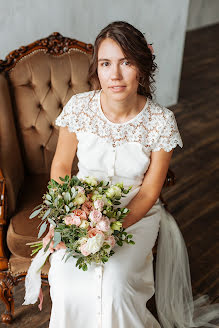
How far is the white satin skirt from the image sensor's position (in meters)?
1.75

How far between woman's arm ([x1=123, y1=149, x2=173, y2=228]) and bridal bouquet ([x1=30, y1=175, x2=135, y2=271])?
1.04 ft

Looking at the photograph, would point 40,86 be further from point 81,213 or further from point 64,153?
point 81,213

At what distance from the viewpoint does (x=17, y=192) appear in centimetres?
230

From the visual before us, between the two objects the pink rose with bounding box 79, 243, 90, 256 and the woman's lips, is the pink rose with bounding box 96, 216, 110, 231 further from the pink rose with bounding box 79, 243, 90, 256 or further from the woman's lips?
the woman's lips

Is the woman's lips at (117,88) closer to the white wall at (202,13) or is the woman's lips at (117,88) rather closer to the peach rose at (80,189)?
the peach rose at (80,189)

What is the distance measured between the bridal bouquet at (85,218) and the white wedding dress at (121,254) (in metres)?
0.14

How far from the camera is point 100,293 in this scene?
174 cm

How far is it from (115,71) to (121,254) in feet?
2.84

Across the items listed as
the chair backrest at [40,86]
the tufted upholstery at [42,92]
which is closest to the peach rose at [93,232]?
the chair backrest at [40,86]

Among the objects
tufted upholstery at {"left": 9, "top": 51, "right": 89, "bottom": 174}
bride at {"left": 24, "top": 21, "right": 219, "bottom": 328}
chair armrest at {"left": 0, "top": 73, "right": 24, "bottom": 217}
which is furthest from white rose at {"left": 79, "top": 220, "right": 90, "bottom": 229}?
tufted upholstery at {"left": 9, "top": 51, "right": 89, "bottom": 174}

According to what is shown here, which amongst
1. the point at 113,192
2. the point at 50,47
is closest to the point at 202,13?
the point at 50,47

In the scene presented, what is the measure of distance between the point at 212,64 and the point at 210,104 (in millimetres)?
1615

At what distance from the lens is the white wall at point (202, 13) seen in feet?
26.2

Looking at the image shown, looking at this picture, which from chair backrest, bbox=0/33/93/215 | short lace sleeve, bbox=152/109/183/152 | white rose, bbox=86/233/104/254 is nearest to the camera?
white rose, bbox=86/233/104/254
